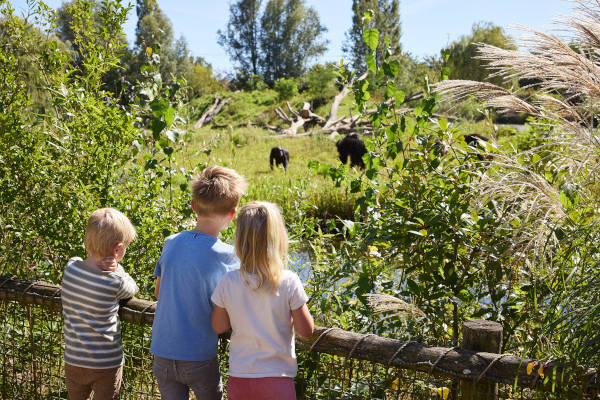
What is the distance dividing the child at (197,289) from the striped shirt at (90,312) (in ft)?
1.18

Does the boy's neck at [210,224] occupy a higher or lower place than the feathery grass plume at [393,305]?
higher

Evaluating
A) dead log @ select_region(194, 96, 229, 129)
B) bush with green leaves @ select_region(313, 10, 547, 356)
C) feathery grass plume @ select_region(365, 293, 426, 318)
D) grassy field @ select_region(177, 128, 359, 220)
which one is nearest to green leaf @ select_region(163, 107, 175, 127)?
bush with green leaves @ select_region(313, 10, 547, 356)

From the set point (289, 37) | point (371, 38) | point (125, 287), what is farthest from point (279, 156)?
point (289, 37)

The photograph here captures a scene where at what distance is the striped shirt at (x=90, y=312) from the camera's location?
256 centimetres

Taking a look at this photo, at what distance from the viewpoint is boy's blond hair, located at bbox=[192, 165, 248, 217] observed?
2.29m

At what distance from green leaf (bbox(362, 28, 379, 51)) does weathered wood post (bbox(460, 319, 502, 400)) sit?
1445 millimetres

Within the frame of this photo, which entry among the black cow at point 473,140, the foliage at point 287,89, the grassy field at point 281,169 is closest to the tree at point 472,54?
the foliage at point 287,89

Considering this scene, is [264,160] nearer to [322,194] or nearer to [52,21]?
[322,194]

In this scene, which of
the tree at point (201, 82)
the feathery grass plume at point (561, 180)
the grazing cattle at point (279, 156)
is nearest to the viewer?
the feathery grass plume at point (561, 180)

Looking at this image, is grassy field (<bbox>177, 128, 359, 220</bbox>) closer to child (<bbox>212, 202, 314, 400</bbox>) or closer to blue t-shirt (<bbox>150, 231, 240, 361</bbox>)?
blue t-shirt (<bbox>150, 231, 240, 361</bbox>)

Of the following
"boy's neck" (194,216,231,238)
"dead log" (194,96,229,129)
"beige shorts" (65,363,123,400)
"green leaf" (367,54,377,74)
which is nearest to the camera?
"boy's neck" (194,216,231,238)

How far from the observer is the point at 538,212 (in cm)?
241

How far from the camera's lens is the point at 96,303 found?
257 centimetres

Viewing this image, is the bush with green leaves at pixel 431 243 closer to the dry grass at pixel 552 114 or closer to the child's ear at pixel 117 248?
the dry grass at pixel 552 114
